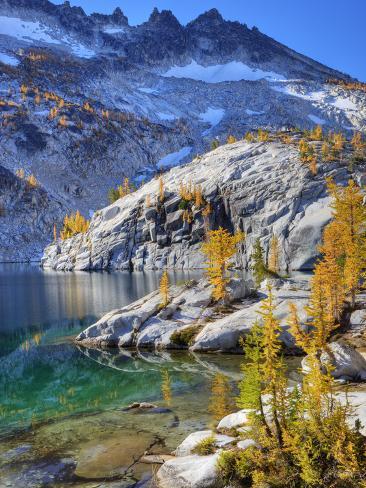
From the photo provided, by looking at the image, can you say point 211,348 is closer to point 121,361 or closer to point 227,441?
point 121,361

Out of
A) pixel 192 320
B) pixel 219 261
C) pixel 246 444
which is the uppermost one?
pixel 219 261

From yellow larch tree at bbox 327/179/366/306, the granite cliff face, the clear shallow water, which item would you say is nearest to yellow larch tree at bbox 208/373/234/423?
the clear shallow water

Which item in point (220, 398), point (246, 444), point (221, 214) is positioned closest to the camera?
point (246, 444)

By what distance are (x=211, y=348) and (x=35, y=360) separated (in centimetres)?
1625

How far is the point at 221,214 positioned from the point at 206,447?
130144 millimetres

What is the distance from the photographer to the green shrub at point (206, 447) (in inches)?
626

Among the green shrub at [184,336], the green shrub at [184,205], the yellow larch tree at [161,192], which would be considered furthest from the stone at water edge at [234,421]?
the yellow larch tree at [161,192]

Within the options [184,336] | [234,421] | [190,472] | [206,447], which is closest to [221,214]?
[184,336]

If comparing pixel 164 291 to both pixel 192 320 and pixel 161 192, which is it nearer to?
pixel 192 320

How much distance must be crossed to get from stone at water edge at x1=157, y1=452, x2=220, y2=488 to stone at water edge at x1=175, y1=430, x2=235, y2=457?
0.78 m

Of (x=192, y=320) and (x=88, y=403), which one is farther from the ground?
(x=192, y=320)

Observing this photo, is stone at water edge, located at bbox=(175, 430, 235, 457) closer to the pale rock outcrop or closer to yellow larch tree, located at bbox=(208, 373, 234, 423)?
yellow larch tree, located at bbox=(208, 373, 234, 423)

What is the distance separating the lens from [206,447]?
16078 millimetres

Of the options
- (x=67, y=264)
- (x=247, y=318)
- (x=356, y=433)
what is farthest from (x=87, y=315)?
(x=67, y=264)
